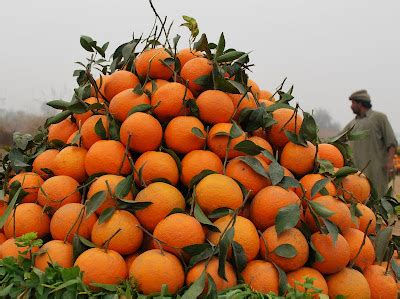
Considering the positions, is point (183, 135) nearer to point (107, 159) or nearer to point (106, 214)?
point (107, 159)

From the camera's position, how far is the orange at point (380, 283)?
1.49 m

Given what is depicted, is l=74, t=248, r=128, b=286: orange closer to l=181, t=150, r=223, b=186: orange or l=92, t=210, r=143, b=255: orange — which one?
l=92, t=210, r=143, b=255: orange

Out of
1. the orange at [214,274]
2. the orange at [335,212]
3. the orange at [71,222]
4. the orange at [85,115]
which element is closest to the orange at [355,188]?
the orange at [335,212]

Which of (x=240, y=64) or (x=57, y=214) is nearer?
(x=57, y=214)

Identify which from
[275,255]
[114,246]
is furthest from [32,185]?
[275,255]

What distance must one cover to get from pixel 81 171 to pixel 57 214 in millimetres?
234

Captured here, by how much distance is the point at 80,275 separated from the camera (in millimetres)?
1276

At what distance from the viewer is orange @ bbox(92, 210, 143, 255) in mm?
1376

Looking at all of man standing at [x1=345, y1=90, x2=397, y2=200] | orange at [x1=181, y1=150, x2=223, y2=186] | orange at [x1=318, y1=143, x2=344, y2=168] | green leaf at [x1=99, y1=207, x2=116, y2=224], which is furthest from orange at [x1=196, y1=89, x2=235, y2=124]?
man standing at [x1=345, y1=90, x2=397, y2=200]

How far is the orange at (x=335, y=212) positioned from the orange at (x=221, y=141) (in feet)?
1.11

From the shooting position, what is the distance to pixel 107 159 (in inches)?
61.1

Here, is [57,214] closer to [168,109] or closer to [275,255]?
[168,109]

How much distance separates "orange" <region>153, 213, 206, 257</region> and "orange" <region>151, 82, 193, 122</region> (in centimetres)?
48

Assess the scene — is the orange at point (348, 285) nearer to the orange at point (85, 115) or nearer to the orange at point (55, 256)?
the orange at point (55, 256)
